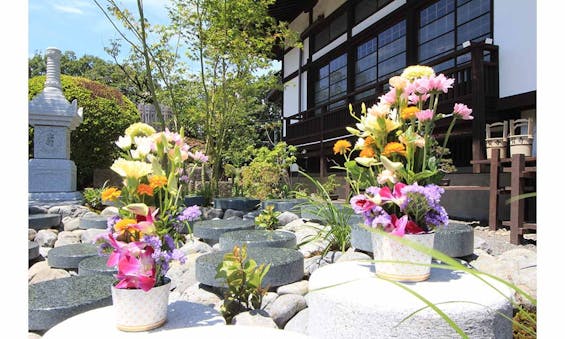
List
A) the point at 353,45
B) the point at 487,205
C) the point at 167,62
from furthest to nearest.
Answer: the point at 353,45 < the point at 167,62 < the point at 487,205

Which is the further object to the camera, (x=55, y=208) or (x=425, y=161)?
(x=55, y=208)

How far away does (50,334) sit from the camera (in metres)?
1.33

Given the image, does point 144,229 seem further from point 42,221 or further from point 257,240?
point 42,221

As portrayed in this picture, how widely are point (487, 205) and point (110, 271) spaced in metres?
4.36

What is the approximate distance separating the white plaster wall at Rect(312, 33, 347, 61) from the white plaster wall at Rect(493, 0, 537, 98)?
4.50m

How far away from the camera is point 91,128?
8.65m

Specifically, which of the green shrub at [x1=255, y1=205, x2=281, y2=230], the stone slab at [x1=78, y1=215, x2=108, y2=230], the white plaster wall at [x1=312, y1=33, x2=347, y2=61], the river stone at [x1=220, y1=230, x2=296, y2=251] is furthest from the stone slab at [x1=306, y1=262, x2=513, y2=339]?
the white plaster wall at [x1=312, y1=33, x2=347, y2=61]

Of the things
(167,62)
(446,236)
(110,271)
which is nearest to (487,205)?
(446,236)

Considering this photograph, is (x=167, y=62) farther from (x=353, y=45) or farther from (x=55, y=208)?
(x=353, y=45)

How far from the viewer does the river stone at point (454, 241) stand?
2.71 metres

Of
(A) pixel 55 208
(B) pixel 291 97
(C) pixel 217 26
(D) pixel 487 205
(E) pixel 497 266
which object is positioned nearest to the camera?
(E) pixel 497 266

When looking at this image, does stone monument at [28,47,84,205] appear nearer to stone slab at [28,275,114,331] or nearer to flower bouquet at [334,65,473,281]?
stone slab at [28,275,114,331]

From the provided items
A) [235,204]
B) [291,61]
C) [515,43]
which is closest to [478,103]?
[515,43]
